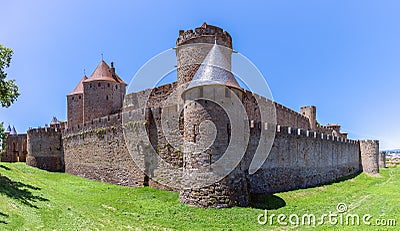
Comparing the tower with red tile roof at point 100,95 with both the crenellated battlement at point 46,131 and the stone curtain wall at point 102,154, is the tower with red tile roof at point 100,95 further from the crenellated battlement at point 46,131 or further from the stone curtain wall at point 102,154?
the stone curtain wall at point 102,154

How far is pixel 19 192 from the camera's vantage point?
15.4 m

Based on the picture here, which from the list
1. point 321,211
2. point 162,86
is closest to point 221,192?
point 321,211

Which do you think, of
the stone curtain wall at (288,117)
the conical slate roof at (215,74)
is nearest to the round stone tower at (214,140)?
the conical slate roof at (215,74)

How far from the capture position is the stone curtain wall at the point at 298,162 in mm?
20344

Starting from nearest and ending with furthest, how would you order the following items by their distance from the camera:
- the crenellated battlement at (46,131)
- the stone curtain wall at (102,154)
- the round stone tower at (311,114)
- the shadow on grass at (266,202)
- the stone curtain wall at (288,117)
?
the shadow on grass at (266,202), the stone curtain wall at (102,154), the crenellated battlement at (46,131), the stone curtain wall at (288,117), the round stone tower at (311,114)

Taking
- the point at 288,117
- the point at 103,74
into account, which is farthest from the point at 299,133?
the point at 103,74

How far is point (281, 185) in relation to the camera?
2114cm

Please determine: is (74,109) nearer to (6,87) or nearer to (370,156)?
(6,87)

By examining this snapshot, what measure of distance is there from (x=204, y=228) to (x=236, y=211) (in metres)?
2.29

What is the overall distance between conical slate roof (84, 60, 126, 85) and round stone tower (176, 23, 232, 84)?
13263 mm

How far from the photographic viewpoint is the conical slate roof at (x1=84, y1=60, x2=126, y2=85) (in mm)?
30728

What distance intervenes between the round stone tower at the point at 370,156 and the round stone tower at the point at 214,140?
950 inches

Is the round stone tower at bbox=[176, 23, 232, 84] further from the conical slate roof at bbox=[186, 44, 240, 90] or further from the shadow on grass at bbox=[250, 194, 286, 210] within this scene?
the shadow on grass at bbox=[250, 194, 286, 210]

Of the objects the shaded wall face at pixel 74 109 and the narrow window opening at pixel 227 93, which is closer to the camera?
the narrow window opening at pixel 227 93
